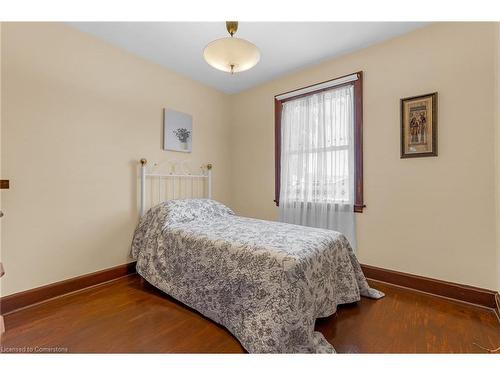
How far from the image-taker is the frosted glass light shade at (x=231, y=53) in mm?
1468

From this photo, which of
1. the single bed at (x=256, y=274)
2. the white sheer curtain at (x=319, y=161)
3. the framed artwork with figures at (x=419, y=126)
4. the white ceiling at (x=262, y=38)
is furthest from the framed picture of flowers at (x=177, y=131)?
the framed artwork with figures at (x=419, y=126)

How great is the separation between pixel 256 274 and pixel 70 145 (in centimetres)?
194

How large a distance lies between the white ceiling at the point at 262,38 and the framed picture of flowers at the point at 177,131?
0.56m

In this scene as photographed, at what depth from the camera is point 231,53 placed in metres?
1.51

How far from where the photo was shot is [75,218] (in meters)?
2.05

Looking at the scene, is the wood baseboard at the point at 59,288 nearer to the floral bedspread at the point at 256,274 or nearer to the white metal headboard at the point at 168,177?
the floral bedspread at the point at 256,274

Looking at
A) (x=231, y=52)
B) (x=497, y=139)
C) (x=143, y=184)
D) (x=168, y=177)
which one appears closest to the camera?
(x=231, y=52)

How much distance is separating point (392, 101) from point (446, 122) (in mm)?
480

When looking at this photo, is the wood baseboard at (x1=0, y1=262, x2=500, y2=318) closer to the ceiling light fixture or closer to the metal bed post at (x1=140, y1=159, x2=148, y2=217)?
the metal bed post at (x1=140, y1=159, x2=148, y2=217)

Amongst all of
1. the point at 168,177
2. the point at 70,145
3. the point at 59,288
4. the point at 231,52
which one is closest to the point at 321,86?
the point at 231,52

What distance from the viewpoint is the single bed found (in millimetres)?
1248

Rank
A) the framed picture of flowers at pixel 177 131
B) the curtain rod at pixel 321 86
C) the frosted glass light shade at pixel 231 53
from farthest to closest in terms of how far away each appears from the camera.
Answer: the framed picture of flowers at pixel 177 131 < the curtain rod at pixel 321 86 < the frosted glass light shade at pixel 231 53

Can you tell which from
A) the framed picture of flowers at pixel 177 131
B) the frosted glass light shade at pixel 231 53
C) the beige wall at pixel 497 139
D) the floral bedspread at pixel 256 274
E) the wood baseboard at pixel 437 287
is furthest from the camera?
the framed picture of flowers at pixel 177 131

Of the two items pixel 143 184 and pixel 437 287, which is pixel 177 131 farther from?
pixel 437 287
